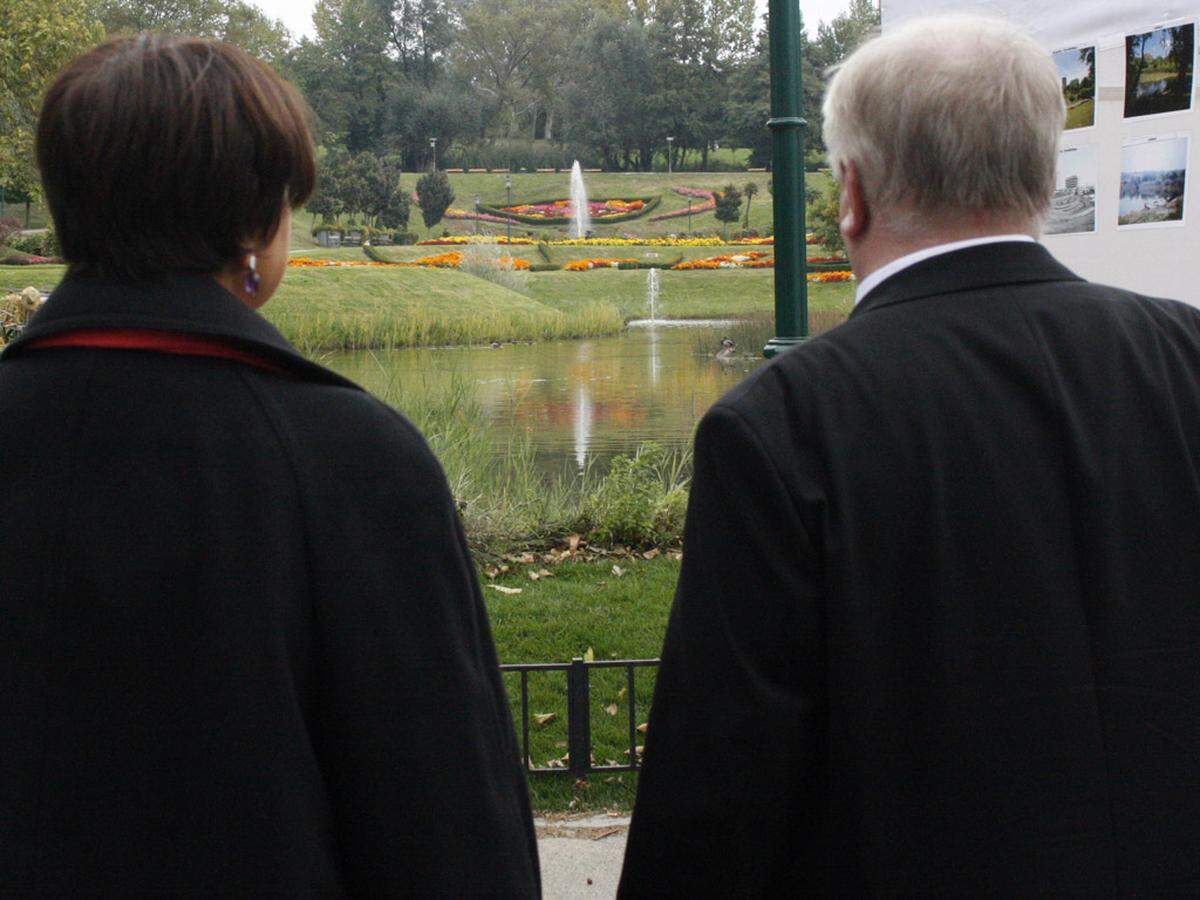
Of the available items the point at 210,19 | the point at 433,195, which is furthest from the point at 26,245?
the point at 210,19

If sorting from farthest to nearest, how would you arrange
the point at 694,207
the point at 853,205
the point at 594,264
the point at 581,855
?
the point at 694,207 → the point at 594,264 → the point at 581,855 → the point at 853,205

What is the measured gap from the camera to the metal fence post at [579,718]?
147 inches

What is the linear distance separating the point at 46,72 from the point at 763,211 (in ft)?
99.8

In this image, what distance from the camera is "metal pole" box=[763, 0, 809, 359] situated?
10.9 ft

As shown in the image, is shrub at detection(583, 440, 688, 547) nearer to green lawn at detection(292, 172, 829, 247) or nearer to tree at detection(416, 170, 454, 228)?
tree at detection(416, 170, 454, 228)

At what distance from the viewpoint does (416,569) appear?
133 cm

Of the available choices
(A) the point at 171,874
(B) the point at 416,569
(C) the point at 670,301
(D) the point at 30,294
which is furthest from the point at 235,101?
(C) the point at 670,301

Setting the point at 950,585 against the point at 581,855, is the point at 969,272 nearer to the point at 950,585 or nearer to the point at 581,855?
the point at 950,585

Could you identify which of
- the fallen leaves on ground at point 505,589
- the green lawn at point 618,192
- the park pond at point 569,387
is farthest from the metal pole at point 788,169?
the green lawn at point 618,192

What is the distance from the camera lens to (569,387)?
11.0m

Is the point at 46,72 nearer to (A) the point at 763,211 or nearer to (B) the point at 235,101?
(B) the point at 235,101

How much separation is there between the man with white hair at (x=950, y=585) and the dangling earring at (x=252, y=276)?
1.76ft

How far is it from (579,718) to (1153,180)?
2.23 m

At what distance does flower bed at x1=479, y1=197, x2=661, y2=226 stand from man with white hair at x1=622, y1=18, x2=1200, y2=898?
46662mm
